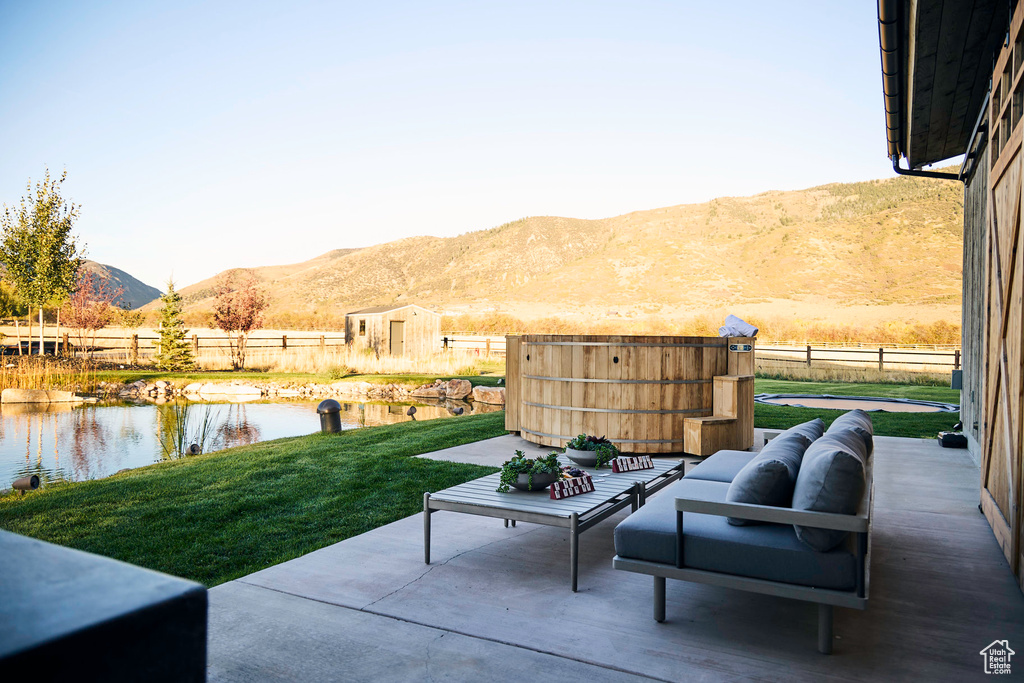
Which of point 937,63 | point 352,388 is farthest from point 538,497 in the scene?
point 352,388

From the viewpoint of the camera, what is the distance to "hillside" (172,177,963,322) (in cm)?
4919

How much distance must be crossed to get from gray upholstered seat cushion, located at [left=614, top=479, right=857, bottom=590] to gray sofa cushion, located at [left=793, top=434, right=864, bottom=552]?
0.05 m

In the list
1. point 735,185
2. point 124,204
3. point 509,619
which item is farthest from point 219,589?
point 735,185

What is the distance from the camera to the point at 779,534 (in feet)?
9.10

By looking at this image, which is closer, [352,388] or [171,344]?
[352,388]

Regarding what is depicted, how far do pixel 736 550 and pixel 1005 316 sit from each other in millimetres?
2630

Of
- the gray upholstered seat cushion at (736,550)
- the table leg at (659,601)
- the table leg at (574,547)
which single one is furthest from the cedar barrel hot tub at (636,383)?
the table leg at (659,601)

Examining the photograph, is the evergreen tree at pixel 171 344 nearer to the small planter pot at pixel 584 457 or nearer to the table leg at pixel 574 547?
the small planter pot at pixel 584 457

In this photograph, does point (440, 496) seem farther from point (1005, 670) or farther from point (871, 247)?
point (871, 247)

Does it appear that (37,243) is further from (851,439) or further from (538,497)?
(851,439)

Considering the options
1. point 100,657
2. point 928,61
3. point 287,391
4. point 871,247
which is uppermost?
point 871,247

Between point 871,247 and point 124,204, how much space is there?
2316 inches

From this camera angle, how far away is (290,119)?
53.7 meters

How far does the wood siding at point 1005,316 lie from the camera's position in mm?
3566
